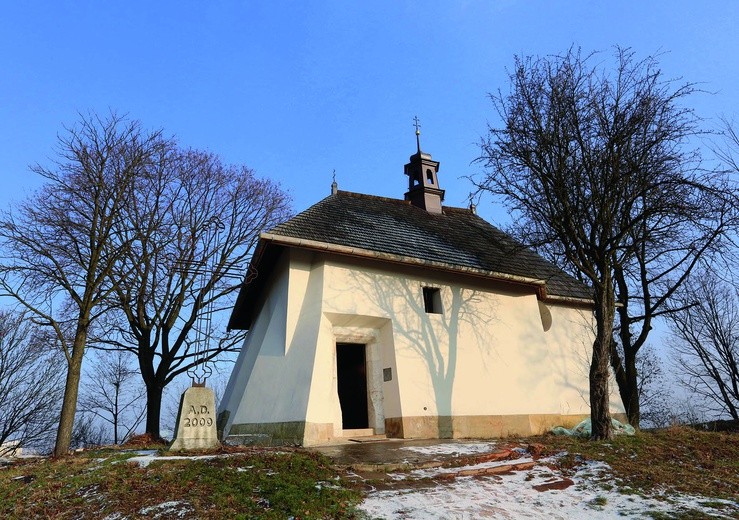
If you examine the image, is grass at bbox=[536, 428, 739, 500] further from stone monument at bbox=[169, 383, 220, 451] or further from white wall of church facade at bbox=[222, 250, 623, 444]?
stone monument at bbox=[169, 383, 220, 451]

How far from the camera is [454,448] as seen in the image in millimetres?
9305

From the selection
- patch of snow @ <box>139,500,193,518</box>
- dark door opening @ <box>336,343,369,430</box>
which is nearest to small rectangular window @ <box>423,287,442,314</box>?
dark door opening @ <box>336,343,369,430</box>

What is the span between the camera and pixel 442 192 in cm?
1873

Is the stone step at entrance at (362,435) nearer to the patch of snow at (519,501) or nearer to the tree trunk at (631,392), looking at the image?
the patch of snow at (519,501)

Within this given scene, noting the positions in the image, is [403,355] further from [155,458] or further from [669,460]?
[155,458]

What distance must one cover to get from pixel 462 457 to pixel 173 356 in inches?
496

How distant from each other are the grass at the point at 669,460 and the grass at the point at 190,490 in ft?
12.8

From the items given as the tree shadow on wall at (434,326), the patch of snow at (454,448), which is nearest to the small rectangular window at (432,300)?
the tree shadow on wall at (434,326)

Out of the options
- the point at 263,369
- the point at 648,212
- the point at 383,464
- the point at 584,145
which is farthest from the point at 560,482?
the point at 263,369

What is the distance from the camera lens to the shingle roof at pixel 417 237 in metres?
12.5

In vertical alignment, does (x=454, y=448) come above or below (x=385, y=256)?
below

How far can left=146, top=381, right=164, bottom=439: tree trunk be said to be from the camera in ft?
53.4

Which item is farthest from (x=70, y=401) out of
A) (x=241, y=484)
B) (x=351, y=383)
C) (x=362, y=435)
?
(x=241, y=484)

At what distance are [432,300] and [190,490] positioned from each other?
8741 mm
